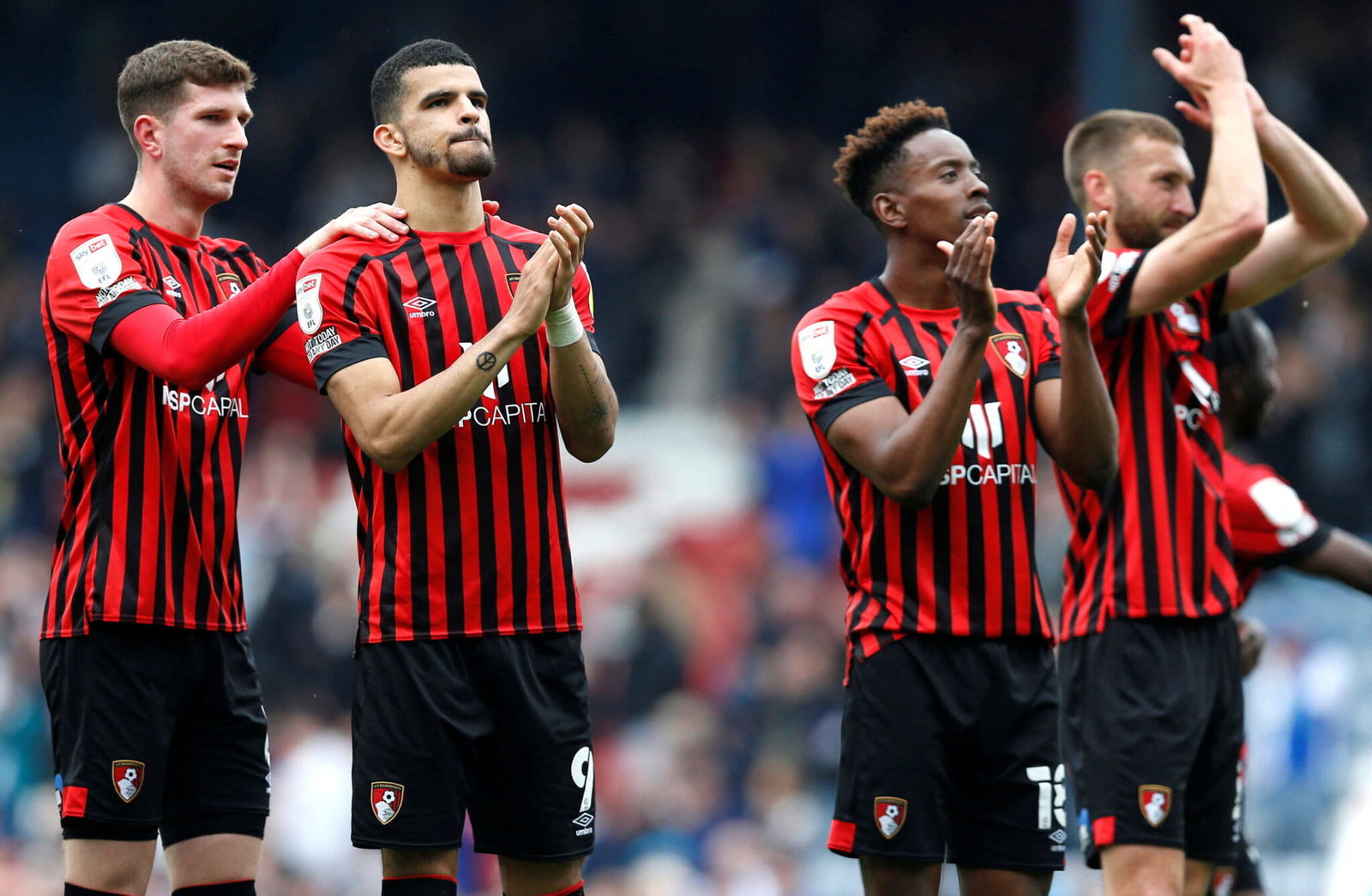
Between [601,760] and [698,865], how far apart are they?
1.03m

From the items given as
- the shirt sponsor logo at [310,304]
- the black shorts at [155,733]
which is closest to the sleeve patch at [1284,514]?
the shirt sponsor logo at [310,304]

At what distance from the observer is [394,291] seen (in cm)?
418

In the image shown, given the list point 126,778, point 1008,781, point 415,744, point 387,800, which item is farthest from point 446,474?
point 1008,781

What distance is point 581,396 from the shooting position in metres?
4.15

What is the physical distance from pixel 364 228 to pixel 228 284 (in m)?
0.63

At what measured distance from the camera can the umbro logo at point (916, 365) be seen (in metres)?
4.49

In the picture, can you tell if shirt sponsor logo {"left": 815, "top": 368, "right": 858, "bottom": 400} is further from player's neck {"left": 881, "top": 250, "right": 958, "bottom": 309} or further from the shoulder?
the shoulder

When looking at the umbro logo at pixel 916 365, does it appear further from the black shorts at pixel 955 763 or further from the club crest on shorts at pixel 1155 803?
the club crest on shorts at pixel 1155 803

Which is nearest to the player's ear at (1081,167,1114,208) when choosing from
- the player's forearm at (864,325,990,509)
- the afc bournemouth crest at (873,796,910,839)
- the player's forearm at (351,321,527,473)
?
the player's forearm at (864,325,990,509)

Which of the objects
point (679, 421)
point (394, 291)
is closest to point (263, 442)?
point (679, 421)

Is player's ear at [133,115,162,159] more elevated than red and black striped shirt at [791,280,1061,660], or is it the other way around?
player's ear at [133,115,162,159]

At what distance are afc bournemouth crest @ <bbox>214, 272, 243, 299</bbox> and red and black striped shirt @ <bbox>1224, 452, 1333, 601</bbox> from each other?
2883 mm

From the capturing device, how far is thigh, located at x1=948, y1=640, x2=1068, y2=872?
4293 millimetres

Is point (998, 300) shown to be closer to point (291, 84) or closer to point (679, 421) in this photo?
point (679, 421)
